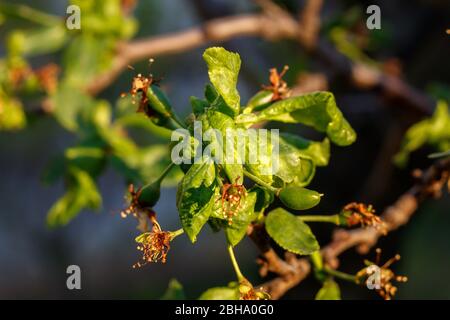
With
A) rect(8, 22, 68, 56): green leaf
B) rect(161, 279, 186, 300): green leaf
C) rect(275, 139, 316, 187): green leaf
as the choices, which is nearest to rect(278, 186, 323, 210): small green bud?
rect(275, 139, 316, 187): green leaf

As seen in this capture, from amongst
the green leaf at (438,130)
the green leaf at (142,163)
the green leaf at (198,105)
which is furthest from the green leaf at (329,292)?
the green leaf at (438,130)

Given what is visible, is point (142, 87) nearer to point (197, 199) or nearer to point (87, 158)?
point (197, 199)

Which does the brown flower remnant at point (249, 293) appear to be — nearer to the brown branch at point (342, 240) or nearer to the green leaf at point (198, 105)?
the brown branch at point (342, 240)

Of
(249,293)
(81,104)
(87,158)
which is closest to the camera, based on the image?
(249,293)

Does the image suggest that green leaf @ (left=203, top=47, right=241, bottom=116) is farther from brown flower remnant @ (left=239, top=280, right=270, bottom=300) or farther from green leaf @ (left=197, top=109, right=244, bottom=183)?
brown flower remnant @ (left=239, top=280, right=270, bottom=300)

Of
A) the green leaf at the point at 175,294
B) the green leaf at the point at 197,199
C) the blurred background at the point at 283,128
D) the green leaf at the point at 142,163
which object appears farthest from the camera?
the blurred background at the point at 283,128

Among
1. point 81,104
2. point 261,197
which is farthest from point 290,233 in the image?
point 81,104
